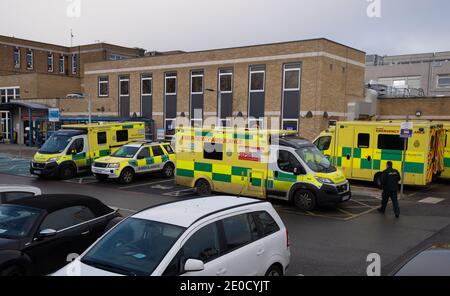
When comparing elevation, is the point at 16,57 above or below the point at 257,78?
above

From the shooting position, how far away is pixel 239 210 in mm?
6012

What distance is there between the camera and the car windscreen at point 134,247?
16.3 feet

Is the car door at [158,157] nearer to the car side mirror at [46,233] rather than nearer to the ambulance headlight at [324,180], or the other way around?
the ambulance headlight at [324,180]

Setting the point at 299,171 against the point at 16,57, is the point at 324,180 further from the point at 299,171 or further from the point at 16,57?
the point at 16,57

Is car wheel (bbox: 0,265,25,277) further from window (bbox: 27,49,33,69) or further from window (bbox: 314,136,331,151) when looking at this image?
window (bbox: 27,49,33,69)

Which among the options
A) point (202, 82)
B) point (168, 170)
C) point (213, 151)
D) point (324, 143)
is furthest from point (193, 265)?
point (202, 82)

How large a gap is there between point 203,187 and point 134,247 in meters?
10.3

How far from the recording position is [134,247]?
17.3 feet

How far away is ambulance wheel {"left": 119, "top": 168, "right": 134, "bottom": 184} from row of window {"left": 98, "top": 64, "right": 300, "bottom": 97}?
12.7 m

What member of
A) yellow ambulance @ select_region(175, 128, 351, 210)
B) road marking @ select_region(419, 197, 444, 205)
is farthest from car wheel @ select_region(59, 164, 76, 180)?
road marking @ select_region(419, 197, 444, 205)

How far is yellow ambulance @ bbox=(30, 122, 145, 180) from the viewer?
778 inches

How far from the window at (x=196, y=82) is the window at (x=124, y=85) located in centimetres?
672

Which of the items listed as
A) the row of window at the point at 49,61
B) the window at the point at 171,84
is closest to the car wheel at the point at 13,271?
the window at the point at 171,84

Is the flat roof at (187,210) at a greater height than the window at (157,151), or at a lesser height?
greater
